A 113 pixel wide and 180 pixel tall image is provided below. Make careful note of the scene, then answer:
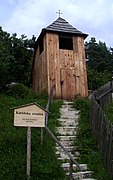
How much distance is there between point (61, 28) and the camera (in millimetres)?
21109

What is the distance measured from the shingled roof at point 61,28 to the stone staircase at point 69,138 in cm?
618

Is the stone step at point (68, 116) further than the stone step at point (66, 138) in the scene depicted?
Yes

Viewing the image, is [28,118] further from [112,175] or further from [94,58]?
[94,58]

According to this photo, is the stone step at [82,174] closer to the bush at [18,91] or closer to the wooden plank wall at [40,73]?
the bush at [18,91]

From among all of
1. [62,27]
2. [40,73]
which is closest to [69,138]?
[40,73]

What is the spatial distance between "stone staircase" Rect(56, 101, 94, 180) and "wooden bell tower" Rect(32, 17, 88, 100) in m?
2.96

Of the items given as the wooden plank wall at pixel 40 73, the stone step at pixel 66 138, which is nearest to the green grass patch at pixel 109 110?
the stone step at pixel 66 138

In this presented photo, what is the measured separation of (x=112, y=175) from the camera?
8891 mm

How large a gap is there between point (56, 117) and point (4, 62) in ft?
27.4

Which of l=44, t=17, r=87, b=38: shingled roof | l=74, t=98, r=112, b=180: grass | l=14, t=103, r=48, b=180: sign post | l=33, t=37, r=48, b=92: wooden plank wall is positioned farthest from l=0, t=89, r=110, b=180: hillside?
l=44, t=17, r=87, b=38: shingled roof

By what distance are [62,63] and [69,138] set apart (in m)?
8.83

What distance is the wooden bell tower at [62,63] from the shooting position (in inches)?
768

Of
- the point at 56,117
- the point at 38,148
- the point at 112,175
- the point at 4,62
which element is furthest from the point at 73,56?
the point at 112,175

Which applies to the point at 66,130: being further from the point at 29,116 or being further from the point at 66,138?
the point at 29,116
